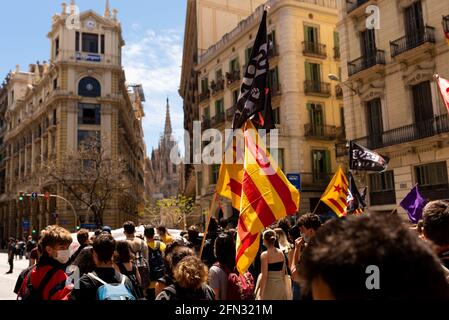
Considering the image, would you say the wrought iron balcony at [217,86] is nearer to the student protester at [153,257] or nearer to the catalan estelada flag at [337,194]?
the catalan estelada flag at [337,194]

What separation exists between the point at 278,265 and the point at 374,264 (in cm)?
532

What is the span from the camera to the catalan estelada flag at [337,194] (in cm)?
1268

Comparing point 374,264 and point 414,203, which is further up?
point 414,203

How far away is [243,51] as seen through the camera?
32.0 metres

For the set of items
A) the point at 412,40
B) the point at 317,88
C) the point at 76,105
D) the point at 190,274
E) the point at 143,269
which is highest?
the point at 76,105

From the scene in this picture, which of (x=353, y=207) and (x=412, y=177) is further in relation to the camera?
(x=412, y=177)

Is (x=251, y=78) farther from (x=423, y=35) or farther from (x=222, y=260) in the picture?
(x=423, y=35)

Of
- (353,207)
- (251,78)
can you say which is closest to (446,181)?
(353,207)

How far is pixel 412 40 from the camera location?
788 inches

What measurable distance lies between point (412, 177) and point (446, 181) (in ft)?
5.31

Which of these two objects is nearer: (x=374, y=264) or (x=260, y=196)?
(x=374, y=264)

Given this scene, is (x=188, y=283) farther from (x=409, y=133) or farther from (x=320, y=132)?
(x=320, y=132)

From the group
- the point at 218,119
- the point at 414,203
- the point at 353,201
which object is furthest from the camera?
the point at 218,119

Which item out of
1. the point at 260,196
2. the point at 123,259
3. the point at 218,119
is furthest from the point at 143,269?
the point at 218,119
